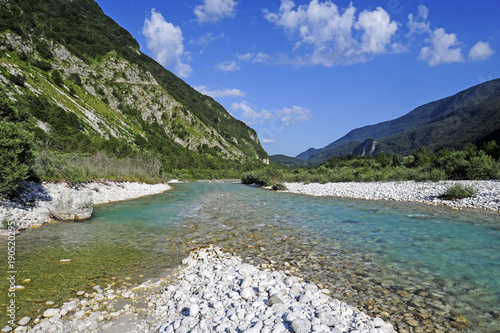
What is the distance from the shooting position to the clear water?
6.29 m

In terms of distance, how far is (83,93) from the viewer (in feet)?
333

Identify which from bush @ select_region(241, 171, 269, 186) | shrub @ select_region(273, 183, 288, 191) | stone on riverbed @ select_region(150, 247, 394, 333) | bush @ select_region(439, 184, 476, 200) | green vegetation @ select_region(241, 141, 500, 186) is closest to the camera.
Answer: stone on riverbed @ select_region(150, 247, 394, 333)

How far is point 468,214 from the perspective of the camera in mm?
16359

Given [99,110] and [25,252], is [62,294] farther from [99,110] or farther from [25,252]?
[99,110]

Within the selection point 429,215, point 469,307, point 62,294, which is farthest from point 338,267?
point 429,215

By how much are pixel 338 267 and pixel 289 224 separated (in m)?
6.87

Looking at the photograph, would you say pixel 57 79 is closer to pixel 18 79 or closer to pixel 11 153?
pixel 18 79

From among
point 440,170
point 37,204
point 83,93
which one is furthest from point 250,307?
point 83,93

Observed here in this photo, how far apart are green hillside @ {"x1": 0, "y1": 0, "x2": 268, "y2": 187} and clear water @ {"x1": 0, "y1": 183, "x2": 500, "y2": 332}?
46.5 feet

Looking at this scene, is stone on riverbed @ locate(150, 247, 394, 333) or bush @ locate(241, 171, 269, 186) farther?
bush @ locate(241, 171, 269, 186)

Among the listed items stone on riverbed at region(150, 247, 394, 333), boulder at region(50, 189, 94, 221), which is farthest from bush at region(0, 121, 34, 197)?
stone on riverbed at region(150, 247, 394, 333)

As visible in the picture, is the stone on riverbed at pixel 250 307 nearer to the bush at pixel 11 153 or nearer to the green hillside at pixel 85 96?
the bush at pixel 11 153

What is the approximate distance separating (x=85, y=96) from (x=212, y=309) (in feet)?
397

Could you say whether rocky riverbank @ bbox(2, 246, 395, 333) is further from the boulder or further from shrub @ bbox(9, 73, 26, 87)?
shrub @ bbox(9, 73, 26, 87)
